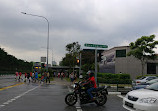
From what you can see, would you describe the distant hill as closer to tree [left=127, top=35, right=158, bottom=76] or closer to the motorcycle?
tree [left=127, top=35, right=158, bottom=76]

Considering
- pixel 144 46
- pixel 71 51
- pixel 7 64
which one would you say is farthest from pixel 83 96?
pixel 7 64

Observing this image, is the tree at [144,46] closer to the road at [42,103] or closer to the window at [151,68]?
the window at [151,68]

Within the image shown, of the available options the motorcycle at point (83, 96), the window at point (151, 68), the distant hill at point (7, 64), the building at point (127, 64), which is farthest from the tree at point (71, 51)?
the motorcycle at point (83, 96)

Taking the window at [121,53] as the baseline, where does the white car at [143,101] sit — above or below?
below

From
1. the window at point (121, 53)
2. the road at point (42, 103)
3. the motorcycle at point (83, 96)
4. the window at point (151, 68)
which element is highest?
the window at point (121, 53)

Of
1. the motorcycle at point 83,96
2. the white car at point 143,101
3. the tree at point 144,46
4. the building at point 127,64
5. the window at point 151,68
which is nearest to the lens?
the white car at point 143,101

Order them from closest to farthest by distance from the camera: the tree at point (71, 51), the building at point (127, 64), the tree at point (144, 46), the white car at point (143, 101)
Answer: the white car at point (143, 101) < the tree at point (144, 46) < the building at point (127, 64) < the tree at point (71, 51)

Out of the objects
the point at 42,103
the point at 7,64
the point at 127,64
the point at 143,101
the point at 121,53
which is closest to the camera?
the point at 143,101

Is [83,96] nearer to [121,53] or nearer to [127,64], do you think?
[127,64]

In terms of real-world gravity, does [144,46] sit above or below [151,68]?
above

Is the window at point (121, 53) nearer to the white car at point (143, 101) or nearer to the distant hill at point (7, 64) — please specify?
the white car at point (143, 101)

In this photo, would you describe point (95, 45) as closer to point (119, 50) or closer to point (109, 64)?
point (119, 50)

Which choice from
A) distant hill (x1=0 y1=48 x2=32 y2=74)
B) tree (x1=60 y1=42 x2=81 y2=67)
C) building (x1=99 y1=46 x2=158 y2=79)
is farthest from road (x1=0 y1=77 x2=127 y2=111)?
distant hill (x1=0 y1=48 x2=32 y2=74)

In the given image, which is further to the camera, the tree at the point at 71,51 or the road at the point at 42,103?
the tree at the point at 71,51
